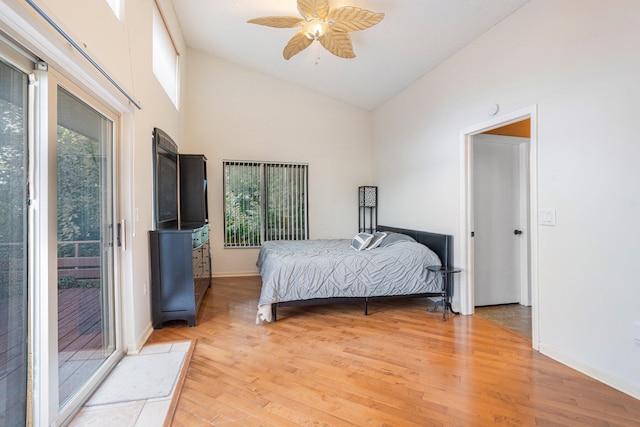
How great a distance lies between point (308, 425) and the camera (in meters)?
1.62

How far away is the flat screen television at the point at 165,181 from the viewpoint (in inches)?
120

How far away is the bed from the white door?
49 centimetres

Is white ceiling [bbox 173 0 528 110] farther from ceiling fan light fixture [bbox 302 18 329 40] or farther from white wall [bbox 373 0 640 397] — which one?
ceiling fan light fixture [bbox 302 18 329 40]

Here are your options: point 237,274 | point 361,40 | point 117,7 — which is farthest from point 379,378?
point 237,274

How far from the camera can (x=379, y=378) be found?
6.79 feet

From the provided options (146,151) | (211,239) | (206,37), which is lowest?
(211,239)

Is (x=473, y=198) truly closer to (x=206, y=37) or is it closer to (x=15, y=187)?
(x=15, y=187)

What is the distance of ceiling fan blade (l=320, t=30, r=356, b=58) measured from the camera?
2785mm

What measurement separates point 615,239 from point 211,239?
4.99 m

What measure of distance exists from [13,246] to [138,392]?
119cm

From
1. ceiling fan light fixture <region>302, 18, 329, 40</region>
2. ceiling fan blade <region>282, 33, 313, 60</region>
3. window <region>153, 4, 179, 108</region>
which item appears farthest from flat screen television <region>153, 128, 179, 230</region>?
ceiling fan light fixture <region>302, 18, 329, 40</region>

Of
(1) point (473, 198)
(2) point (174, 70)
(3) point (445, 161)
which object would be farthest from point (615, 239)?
(2) point (174, 70)

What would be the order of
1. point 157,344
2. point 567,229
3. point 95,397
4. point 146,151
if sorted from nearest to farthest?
point 95,397, point 567,229, point 157,344, point 146,151

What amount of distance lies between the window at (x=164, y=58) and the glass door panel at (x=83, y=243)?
153 cm
